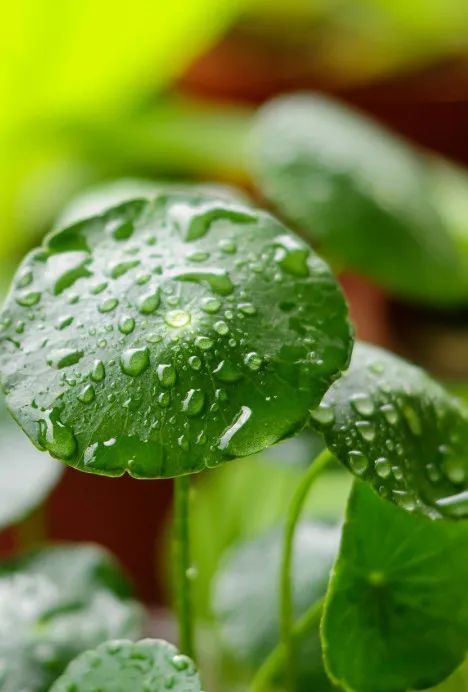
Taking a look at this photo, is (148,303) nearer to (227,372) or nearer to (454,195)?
(227,372)

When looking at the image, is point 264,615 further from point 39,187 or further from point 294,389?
point 39,187

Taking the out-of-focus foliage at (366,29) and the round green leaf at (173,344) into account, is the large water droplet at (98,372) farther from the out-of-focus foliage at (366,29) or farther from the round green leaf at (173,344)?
the out-of-focus foliage at (366,29)

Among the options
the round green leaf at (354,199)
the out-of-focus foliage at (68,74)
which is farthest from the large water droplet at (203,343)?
the out-of-focus foliage at (68,74)

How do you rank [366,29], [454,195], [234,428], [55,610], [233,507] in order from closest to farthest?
A: [234,428]
[55,610]
[233,507]
[454,195]
[366,29]

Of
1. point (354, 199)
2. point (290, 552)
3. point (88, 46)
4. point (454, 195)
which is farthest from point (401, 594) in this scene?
point (88, 46)

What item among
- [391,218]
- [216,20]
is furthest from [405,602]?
[216,20]

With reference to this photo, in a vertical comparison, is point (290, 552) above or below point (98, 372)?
below

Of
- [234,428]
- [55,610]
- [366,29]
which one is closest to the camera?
[234,428]
